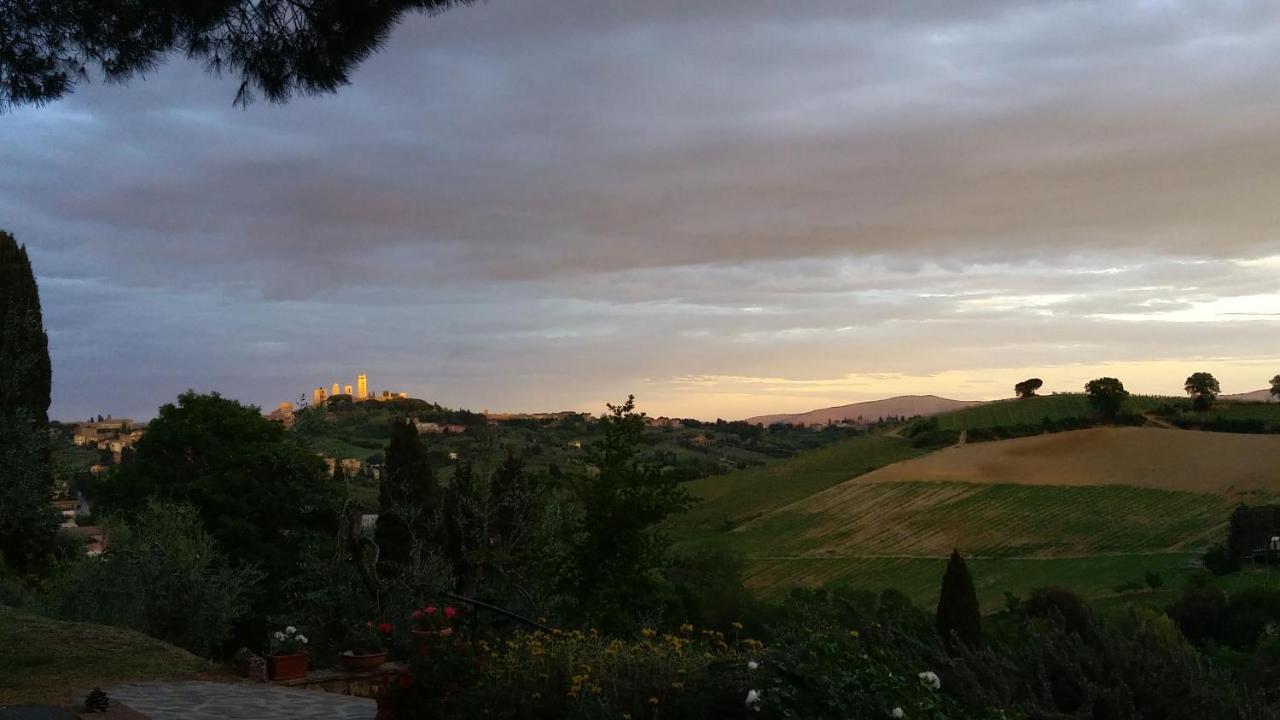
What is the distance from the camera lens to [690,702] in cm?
587

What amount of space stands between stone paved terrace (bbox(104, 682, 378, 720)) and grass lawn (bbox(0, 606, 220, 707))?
0.56m

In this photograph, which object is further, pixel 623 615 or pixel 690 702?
pixel 623 615

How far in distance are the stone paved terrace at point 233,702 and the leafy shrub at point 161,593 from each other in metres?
4.61

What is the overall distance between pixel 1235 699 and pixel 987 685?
1.17m

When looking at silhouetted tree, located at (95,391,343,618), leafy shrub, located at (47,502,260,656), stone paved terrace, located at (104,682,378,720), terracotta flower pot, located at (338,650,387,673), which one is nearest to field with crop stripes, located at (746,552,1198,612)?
silhouetted tree, located at (95,391,343,618)

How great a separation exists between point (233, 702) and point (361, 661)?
5.94 ft

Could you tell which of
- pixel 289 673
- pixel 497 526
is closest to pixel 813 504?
pixel 497 526

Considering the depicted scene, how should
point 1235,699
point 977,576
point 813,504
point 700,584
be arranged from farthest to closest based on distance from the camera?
point 813,504, point 977,576, point 700,584, point 1235,699

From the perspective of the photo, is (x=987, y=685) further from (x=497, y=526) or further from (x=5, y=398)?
(x=497, y=526)

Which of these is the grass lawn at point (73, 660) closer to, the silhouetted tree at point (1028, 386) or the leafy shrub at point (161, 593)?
the leafy shrub at point (161, 593)

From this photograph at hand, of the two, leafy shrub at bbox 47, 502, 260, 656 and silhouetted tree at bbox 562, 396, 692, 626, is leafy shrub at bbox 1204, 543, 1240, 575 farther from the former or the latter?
leafy shrub at bbox 47, 502, 260, 656

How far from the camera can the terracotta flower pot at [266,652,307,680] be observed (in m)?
11.1

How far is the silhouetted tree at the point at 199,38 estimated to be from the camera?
7656 mm

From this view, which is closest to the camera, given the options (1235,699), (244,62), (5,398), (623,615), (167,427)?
(1235,699)
